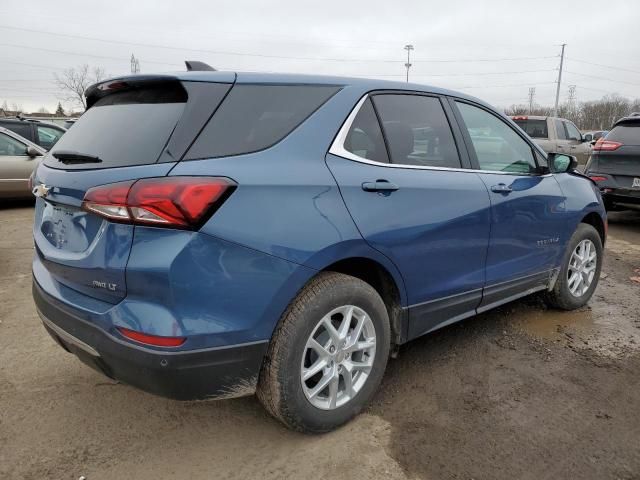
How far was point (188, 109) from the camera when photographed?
2.17 metres

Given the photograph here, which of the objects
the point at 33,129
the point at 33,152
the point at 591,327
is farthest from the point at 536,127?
the point at 33,129

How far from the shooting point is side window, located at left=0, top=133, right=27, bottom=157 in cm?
936

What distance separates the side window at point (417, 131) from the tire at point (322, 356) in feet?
2.64

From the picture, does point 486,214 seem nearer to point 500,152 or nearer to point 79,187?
point 500,152

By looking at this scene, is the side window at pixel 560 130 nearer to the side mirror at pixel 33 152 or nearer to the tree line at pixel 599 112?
the side mirror at pixel 33 152

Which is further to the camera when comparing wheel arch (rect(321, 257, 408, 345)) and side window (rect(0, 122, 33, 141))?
side window (rect(0, 122, 33, 141))

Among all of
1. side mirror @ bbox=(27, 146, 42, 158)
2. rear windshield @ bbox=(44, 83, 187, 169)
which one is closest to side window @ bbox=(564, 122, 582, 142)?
side mirror @ bbox=(27, 146, 42, 158)

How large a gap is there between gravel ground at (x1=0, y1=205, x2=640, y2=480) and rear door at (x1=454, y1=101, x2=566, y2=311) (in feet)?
1.61

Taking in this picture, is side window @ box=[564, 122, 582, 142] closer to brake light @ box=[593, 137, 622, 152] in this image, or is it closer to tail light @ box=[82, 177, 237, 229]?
brake light @ box=[593, 137, 622, 152]

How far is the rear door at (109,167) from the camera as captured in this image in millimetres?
2062

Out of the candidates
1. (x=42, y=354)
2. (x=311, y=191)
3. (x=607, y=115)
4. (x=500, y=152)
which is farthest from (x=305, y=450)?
(x=607, y=115)

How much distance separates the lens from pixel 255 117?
229cm

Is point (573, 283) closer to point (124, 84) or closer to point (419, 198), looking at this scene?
point (419, 198)

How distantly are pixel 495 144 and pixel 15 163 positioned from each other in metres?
8.91
